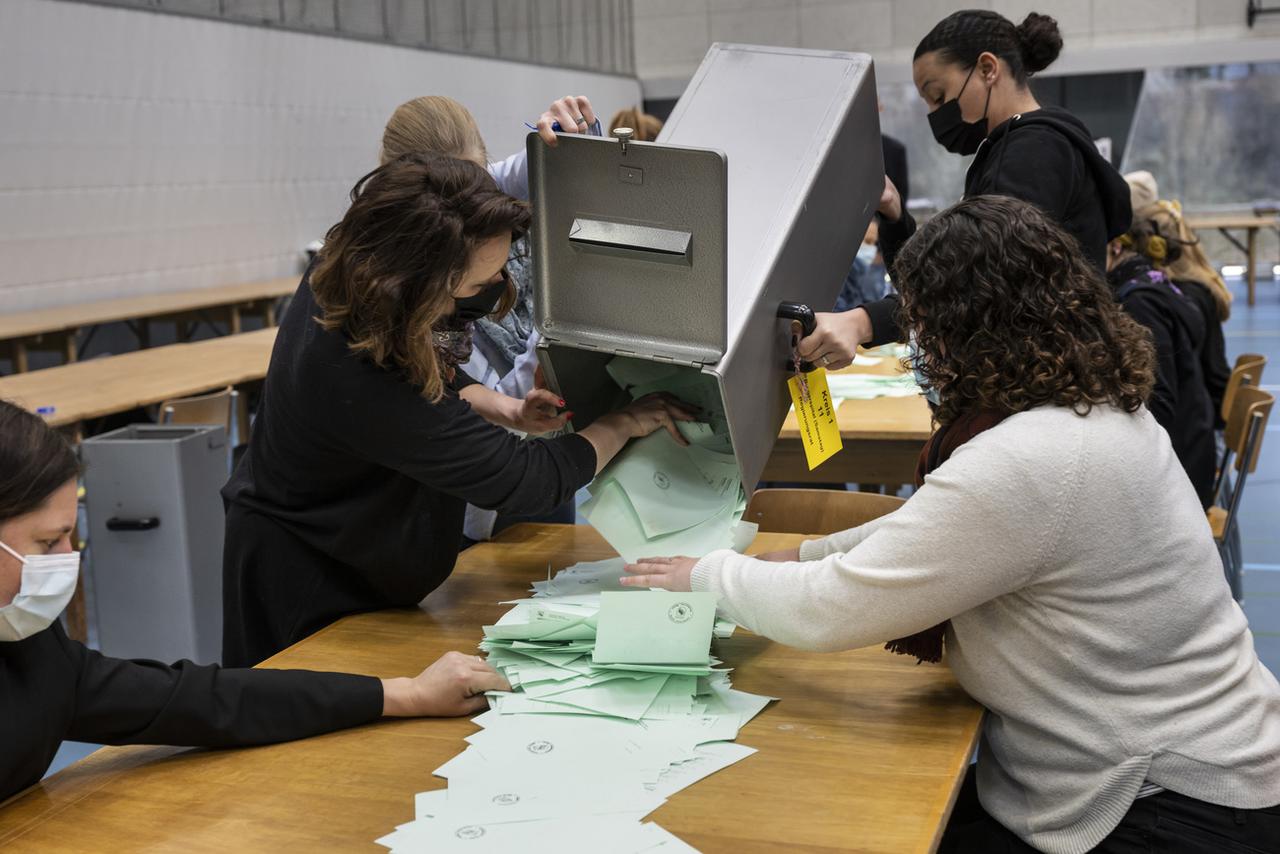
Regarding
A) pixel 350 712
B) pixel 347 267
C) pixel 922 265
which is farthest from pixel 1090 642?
pixel 347 267

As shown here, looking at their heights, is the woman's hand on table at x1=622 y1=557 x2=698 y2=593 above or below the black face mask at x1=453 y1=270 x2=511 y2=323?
below

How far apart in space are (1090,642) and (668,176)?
0.77m

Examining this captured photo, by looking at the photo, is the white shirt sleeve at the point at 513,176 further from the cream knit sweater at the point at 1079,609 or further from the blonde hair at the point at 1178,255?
the blonde hair at the point at 1178,255

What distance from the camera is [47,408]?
4410 millimetres

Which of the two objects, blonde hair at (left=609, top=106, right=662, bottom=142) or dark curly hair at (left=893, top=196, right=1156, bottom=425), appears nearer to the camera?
dark curly hair at (left=893, top=196, right=1156, bottom=425)

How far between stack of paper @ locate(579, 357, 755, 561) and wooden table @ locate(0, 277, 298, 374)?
5275 millimetres

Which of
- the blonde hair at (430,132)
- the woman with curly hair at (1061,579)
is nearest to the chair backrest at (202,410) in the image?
the blonde hair at (430,132)

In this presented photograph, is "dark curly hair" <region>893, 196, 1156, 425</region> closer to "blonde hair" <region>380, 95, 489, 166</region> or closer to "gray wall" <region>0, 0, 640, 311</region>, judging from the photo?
"blonde hair" <region>380, 95, 489, 166</region>

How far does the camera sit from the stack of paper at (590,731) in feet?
4.18

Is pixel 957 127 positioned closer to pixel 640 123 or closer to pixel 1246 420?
pixel 1246 420

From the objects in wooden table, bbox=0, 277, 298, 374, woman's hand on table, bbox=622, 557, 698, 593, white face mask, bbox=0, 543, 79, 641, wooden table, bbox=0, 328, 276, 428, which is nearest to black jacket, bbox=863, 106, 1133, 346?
woman's hand on table, bbox=622, 557, 698, 593

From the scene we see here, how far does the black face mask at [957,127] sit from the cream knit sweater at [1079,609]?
1.40m

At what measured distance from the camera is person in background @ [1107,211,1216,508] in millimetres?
3461

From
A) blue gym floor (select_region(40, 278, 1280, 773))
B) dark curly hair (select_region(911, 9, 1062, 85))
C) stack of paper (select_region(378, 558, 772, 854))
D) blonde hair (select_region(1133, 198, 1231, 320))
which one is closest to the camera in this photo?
stack of paper (select_region(378, 558, 772, 854))
